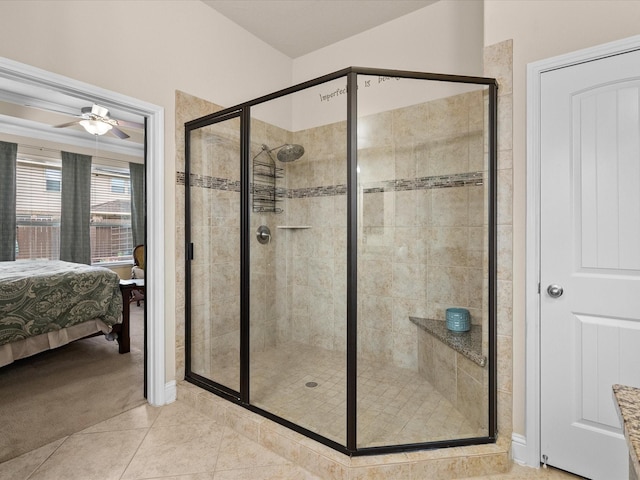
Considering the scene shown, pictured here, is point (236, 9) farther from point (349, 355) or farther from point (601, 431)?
point (601, 431)

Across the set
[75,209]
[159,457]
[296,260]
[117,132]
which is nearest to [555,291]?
[296,260]

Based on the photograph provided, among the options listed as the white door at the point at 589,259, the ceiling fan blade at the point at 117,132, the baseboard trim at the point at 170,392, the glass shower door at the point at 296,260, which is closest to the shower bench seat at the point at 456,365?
the white door at the point at 589,259

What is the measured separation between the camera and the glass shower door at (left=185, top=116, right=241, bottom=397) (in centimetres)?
230

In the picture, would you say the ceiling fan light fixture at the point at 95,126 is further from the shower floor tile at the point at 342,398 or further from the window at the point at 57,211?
the shower floor tile at the point at 342,398

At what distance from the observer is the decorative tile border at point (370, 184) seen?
6.23 feet

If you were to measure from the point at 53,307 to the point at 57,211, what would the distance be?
104 inches

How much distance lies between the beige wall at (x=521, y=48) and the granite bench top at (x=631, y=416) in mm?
999

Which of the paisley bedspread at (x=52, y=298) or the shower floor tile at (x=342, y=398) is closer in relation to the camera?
the shower floor tile at (x=342, y=398)

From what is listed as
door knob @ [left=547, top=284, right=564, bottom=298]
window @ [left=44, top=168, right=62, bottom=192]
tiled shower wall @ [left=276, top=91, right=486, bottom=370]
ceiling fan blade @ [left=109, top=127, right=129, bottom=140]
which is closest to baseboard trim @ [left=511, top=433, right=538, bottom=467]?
tiled shower wall @ [left=276, top=91, right=486, bottom=370]

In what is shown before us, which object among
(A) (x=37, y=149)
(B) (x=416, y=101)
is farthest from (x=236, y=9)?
(A) (x=37, y=149)

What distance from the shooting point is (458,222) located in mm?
1969

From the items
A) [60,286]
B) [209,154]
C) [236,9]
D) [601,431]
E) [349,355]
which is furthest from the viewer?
[60,286]

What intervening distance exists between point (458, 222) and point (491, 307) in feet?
1.63

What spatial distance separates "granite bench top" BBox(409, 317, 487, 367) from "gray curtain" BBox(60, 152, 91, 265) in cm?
517
